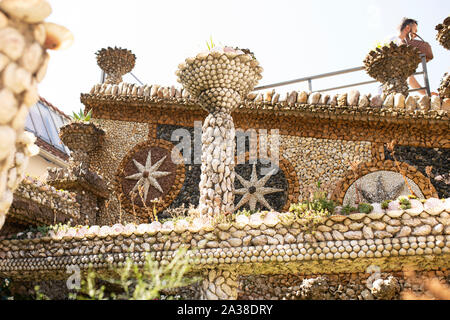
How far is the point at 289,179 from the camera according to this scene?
9.91 metres

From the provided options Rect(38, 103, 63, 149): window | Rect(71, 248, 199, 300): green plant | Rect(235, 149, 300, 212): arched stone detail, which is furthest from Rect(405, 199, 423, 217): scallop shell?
Rect(38, 103, 63, 149): window

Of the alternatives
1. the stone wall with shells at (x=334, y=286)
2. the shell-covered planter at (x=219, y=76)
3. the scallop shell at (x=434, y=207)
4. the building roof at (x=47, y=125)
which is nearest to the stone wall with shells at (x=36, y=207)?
the shell-covered planter at (x=219, y=76)

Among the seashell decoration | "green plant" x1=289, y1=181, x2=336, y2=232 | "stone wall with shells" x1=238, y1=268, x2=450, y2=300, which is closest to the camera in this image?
"green plant" x1=289, y1=181, x2=336, y2=232

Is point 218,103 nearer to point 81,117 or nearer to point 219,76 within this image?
point 219,76

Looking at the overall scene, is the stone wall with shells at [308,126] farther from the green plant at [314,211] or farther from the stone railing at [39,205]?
the green plant at [314,211]

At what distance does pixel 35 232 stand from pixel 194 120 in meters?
5.14

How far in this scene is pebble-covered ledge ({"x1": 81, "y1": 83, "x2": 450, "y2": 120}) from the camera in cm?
949

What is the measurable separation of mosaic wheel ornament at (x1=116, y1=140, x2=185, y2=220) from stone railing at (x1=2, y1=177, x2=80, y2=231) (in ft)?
7.84

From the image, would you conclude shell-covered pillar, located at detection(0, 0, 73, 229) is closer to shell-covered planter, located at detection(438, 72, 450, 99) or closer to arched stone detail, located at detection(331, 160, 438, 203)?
arched stone detail, located at detection(331, 160, 438, 203)

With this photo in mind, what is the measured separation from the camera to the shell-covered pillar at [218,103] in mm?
6176

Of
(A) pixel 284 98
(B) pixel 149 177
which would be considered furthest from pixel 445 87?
(B) pixel 149 177

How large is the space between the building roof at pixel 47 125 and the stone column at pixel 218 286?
1058 centimetres
